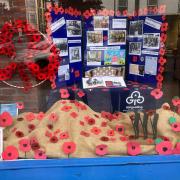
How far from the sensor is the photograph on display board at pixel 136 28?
318 cm

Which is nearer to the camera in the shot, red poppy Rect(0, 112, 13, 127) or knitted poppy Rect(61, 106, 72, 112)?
red poppy Rect(0, 112, 13, 127)

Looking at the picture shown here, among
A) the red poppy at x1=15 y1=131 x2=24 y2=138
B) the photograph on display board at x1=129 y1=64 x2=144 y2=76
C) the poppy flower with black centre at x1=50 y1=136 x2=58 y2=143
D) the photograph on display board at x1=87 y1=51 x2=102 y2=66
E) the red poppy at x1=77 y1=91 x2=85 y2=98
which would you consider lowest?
the poppy flower with black centre at x1=50 y1=136 x2=58 y2=143

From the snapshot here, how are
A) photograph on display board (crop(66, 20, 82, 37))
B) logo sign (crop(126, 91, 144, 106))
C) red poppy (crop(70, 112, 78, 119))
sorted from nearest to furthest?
red poppy (crop(70, 112, 78, 119)), logo sign (crop(126, 91, 144, 106)), photograph on display board (crop(66, 20, 82, 37))

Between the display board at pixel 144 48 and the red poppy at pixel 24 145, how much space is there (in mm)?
1624

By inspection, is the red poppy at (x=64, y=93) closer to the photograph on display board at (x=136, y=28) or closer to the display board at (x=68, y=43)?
the display board at (x=68, y=43)

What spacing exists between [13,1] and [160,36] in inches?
62.4

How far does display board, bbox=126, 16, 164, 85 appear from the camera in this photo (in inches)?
125

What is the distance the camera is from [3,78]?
2.68 meters

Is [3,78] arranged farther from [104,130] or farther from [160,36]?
[160,36]

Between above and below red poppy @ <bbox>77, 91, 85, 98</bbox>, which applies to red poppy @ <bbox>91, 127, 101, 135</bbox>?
below

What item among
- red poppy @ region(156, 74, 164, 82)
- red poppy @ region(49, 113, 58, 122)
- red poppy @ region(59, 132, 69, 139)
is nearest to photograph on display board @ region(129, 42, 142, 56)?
red poppy @ region(156, 74, 164, 82)

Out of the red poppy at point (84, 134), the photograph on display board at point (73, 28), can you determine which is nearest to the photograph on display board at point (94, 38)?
the photograph on display board at point (73, 28)

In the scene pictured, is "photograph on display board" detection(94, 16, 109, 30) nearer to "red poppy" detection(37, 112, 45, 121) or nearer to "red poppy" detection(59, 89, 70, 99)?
"red poppy" detection(59, 89, 70, 99)

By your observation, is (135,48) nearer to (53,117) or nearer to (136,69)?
(136,69)
